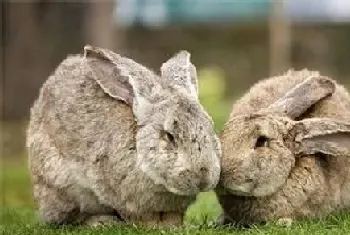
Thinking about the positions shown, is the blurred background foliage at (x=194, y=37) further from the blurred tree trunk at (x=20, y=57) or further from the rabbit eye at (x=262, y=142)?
the rabbit eye at (x=262, y=142)

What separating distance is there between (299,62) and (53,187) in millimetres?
13214

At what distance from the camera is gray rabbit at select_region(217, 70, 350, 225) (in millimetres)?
7816

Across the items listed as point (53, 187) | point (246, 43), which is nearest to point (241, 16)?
point (246, 43)

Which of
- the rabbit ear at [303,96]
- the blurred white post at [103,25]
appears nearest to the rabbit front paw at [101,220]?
Answer: the rabbit ear at [303,96]

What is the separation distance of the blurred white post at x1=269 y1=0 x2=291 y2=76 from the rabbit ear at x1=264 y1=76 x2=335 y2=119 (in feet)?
40.7

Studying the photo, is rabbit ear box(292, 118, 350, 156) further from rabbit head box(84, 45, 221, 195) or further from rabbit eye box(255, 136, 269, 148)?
rabbit head box(84, 45, 221, 195)

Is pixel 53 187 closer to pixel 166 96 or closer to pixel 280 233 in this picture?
pixel 166 96

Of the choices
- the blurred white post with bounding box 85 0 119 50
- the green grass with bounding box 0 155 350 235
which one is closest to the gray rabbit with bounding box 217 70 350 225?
the green grass with bounding box 0 155 350 235

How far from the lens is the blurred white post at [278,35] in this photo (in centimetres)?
2109

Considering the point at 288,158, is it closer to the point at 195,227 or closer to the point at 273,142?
the point at 273,142

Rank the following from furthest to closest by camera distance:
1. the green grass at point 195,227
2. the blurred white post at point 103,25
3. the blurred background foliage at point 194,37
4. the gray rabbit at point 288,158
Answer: the blurred background foliage at point 194,37 < the blurred white post at point 103,25 < the gray rabbit at point 288,158 < the green grass at point 195,227

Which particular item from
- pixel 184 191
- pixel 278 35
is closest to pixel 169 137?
pixel 184 191

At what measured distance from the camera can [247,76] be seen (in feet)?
69.4

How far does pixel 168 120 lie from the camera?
750 cm
